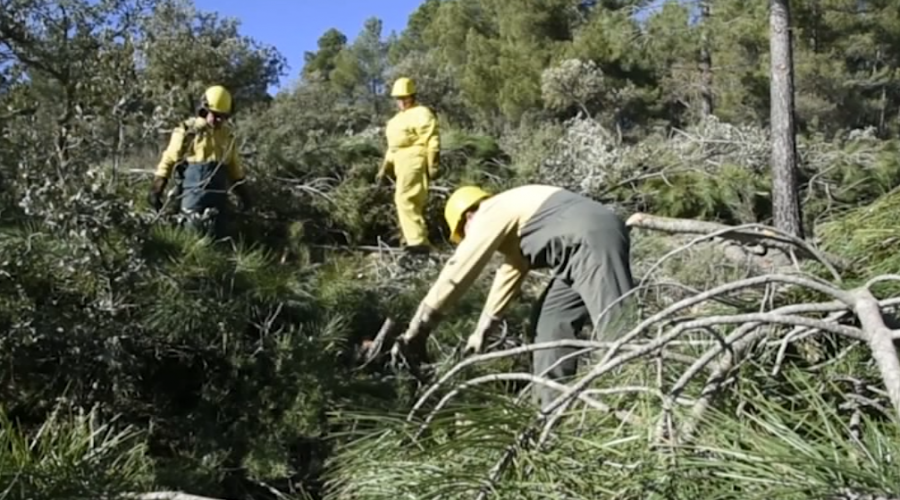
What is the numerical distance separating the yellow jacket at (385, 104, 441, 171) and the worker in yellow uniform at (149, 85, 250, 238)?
127 cm

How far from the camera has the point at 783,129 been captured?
9727mm

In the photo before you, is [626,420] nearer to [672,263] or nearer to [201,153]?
[672,263]

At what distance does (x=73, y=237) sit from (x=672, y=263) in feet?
11.3

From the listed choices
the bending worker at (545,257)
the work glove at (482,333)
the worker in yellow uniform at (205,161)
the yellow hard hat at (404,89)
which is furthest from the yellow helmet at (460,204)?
the yellow hard hat at (404,89)

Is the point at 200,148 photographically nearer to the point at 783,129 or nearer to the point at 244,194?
the point at 244,194

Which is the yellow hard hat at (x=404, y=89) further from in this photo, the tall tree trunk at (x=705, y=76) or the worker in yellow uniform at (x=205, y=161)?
the tall tree trunk at (x=705, y=76)

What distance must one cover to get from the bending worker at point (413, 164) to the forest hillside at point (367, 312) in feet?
0.78

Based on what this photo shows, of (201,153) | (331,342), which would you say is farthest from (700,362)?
(201,153)

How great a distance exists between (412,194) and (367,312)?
1.58 m

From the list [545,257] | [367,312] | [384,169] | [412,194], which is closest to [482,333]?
[545,257]

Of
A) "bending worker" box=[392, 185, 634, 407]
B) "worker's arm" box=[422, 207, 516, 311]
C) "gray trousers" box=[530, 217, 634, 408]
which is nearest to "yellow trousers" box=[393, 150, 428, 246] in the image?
"bending worker" box=[392, 185, 634, 407]

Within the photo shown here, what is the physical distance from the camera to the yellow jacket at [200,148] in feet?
23.0

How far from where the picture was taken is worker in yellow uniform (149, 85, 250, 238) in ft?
23.0

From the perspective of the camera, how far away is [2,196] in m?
5.56
